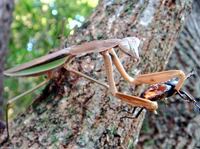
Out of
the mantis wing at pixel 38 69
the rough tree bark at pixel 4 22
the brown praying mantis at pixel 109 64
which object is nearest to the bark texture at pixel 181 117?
the rough tree bark at pixel 4 22

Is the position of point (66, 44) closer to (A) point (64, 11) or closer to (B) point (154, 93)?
(B) point (154, 93)

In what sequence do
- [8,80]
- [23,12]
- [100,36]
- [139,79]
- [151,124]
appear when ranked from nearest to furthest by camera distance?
[139,79]
[100,36]
[151,124]
[8,80]
[23,12]

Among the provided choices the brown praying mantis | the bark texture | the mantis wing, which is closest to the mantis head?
the brown praying mantis

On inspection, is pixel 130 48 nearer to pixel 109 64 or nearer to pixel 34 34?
pixel 109 64

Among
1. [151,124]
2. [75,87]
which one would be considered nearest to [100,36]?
[75,87]

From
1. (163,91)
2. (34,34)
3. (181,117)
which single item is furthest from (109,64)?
(34,34)

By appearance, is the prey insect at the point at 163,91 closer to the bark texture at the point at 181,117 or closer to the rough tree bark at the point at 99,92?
the rough tree bark at the point at 99,92

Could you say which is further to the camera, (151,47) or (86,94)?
(151,47)
